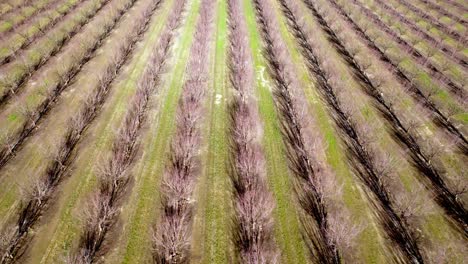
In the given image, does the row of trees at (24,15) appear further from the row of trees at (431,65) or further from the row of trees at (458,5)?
the row of trees at (458,5)

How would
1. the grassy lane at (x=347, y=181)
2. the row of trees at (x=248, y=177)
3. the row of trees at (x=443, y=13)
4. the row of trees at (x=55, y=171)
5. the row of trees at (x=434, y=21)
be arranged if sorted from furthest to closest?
1. the row of trees at (x=443, y=13)
2. the row of trees at (x=434, y=21)
3. the grassy lane at (x=347, y=181)
4. the row of trees at (x=248, y=177)
5. the row of trees at (x=55, y=171)

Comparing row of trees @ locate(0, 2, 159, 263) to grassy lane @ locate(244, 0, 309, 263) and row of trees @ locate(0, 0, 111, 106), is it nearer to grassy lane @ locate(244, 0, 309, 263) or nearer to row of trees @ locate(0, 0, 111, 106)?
row of trees @ locate(0, 0, 111, 106)

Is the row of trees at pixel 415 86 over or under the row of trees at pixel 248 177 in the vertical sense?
over

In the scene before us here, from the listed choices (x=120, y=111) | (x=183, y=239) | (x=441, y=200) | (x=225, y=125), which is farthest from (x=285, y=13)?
(x=183, y=239)

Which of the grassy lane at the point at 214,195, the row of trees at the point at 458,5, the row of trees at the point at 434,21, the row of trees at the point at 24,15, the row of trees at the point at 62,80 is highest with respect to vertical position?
the row of trees at the point at 458,5

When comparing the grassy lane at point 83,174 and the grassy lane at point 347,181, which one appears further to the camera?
the grassy lane at point 347,181

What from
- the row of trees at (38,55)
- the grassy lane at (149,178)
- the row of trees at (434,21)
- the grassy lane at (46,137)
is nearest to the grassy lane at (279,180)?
the grassy lane at (149,178)

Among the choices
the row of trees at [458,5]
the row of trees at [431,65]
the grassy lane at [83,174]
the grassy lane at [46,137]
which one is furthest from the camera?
the row of trees at [458,5]

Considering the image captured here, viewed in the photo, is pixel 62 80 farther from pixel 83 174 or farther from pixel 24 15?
pixel 24 15

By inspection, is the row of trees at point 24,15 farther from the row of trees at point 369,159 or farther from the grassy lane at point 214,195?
the row of trees at point 369,159
